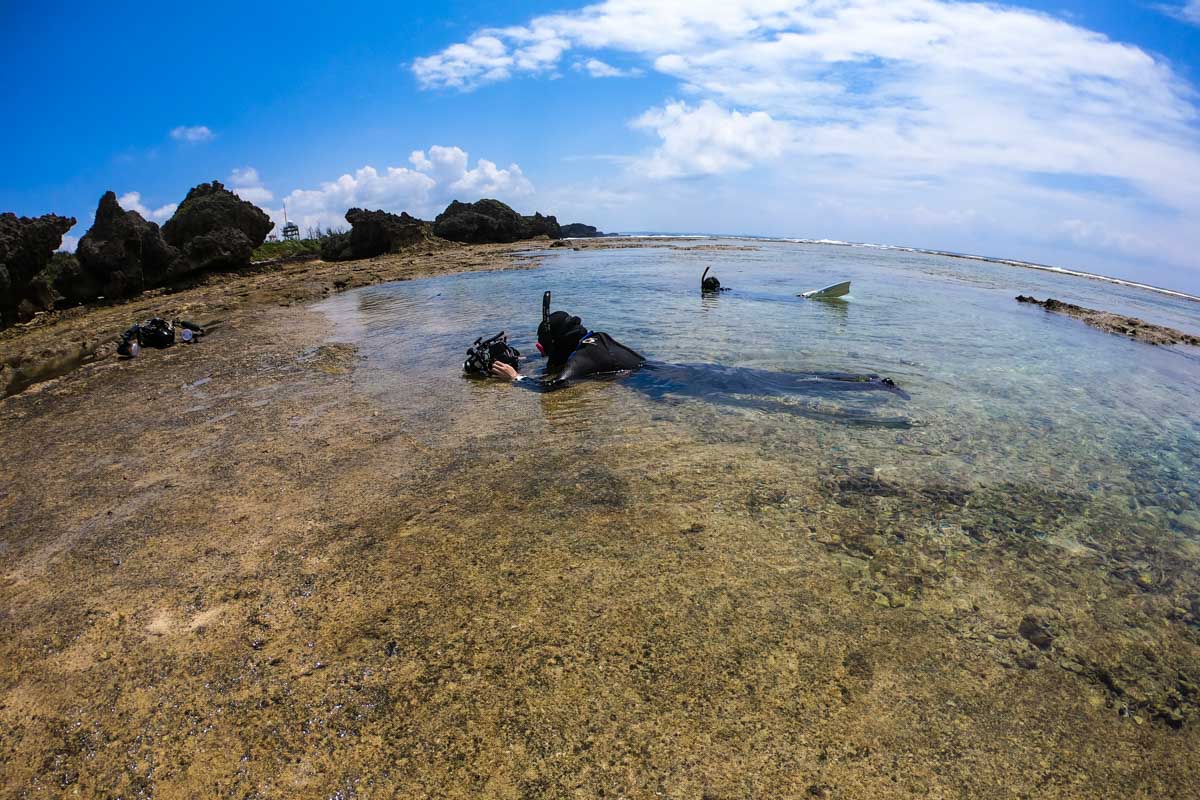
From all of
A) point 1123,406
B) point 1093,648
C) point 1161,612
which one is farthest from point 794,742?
point 1123,406

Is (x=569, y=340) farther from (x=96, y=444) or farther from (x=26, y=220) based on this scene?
(x=26, y=220)

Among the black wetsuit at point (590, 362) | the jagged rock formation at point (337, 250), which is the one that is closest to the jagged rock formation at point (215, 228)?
the jagged rock formation at point (337, 250)

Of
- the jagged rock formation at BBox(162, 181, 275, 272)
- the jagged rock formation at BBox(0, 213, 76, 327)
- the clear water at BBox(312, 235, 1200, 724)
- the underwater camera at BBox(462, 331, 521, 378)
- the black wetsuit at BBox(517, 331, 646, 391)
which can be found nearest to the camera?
the clear water at BBox(312, 235, 1200, 724)

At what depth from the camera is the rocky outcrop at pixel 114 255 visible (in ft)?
50.4

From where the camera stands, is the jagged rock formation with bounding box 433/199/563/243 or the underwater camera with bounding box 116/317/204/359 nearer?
the underwater camera with bounding box 116/317/204/359

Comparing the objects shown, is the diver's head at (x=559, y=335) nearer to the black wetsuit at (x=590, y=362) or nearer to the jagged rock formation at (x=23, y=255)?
the black wetsuit at (x=590, y=362)

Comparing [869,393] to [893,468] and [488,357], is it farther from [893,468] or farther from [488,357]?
[488,357]

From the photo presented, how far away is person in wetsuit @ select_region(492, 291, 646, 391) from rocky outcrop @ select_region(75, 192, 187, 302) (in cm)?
1561

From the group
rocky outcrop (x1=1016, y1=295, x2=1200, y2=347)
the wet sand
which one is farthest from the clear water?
rocky outcrop (x1=1016, y1=295, x2=1200, y2=347)

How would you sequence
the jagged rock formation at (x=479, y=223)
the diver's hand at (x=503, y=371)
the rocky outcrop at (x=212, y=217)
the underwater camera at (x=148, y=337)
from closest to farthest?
the diver's hand at (x=503, y=371) < the underwater camera at (x=148, y=337) < the rocky outcrop at (x=212, y=217) < the jagged rock formation at (x=479, y=223)

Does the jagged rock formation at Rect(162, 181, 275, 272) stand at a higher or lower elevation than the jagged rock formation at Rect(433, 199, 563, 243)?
lower

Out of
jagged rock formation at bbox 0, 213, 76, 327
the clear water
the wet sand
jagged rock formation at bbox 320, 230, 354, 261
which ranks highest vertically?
jagged rock formation at bbox 320, 230, 354, 261

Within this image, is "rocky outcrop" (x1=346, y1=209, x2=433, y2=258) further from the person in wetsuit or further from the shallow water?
the person in wetsuit

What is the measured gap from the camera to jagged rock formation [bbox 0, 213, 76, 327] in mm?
11766
